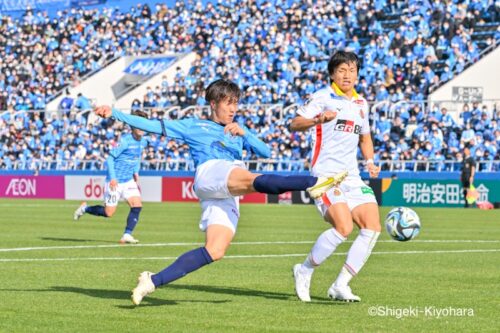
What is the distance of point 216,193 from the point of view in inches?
401

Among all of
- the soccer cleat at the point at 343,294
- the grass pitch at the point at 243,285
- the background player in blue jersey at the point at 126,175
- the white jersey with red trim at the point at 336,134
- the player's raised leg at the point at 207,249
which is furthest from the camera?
the background player in blue jersey at the point at 126,175

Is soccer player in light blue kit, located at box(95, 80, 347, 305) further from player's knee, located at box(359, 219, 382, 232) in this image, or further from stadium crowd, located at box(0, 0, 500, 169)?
stadium crowd, located at box(0, 0, 500, 169)

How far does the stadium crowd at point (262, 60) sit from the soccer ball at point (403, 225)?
25.6 metres

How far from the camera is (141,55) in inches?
2355

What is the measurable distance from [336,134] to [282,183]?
1.61 metres

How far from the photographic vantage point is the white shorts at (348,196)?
10805 mm

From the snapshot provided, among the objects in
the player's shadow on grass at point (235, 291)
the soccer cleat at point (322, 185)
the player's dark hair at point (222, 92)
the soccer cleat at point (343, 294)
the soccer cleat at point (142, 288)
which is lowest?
the player's shadow on grass at point (235, 291)

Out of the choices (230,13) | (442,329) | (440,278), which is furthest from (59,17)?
(442,329)

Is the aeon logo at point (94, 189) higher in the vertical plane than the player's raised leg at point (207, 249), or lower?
lower

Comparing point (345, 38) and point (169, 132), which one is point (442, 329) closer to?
point (169, 132)

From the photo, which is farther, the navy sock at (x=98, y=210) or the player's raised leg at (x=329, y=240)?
the navy sock at (x=98, y=210)

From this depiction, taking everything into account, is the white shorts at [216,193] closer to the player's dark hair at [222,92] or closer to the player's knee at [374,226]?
the player's dark hair at [222,92]

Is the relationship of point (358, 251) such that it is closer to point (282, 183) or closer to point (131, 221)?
point (282, 183)

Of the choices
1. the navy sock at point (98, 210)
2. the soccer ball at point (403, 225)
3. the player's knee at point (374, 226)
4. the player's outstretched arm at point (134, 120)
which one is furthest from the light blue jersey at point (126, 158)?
the player's outstretched arm at point (134, 120)
